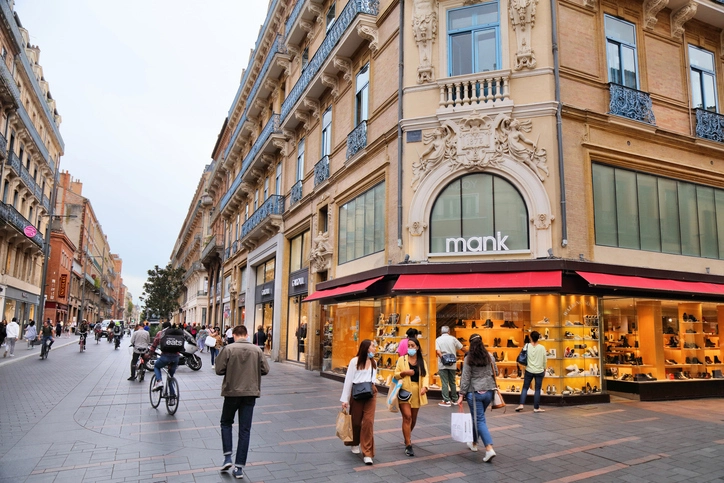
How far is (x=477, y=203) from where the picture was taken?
13000 millimetres

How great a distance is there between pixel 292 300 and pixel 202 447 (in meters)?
15.2

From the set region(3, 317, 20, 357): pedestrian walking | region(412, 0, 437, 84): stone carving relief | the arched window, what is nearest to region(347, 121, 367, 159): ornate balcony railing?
region(412, 0, 437, 84): stone carving relief

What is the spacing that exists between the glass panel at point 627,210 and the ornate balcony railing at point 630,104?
151cm

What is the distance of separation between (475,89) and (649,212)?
5701 mm

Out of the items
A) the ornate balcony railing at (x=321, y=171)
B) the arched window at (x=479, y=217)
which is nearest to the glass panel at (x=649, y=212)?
the arched window at (x=479, y=217)

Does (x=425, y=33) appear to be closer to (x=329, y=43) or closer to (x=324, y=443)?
(x=329, y=43)

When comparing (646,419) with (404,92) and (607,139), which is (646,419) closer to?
(607,139)

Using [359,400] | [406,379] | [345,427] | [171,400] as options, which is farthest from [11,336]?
[406,379]

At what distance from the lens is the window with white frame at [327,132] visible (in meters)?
19.6

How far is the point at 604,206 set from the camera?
13109mm

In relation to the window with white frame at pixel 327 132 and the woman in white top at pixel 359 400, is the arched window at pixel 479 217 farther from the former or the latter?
the window with white frame at pixel 327 132

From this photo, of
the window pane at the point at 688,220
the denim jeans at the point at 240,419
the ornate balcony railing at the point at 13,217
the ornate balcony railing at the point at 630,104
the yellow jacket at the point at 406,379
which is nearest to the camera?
the denim jeans at the point at 240,419

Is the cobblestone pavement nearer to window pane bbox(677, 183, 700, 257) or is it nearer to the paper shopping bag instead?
the paper shopping bag

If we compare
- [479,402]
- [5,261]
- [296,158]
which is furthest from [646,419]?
[5,261]
